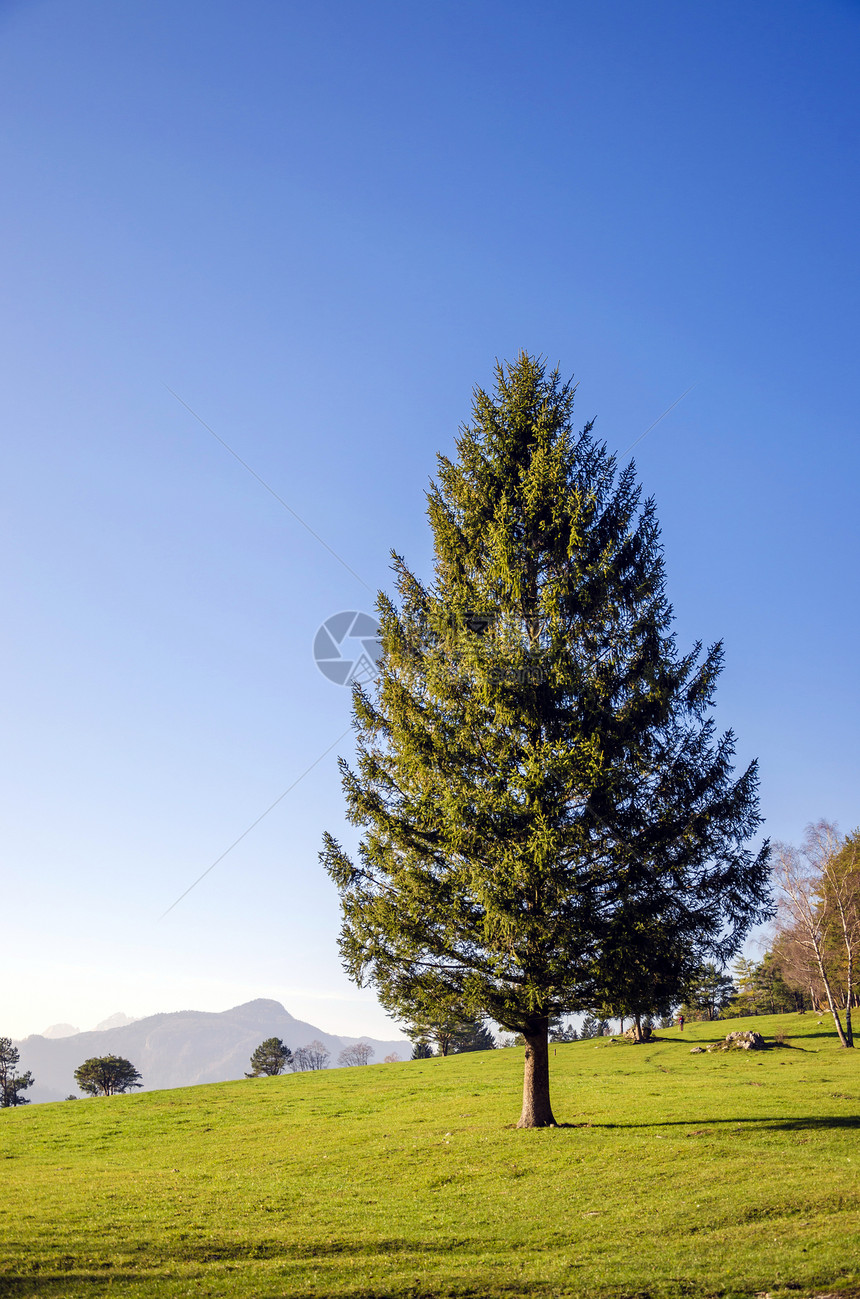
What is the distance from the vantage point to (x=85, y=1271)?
940cm

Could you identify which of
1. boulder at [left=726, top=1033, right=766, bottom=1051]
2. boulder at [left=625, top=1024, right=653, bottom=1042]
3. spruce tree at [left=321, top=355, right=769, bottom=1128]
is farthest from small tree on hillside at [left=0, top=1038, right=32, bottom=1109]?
spruce tree at [left=321, top=355, right=769, bottom=1128]

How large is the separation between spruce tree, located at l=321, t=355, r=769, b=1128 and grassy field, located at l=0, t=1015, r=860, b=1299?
322 centimetres

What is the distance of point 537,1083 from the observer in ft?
56.9

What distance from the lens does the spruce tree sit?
52.7ft

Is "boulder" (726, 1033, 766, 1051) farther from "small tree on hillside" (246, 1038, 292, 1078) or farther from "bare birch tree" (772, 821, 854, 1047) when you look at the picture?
"small tree on hillside" (246, 1038, 292, 1078)

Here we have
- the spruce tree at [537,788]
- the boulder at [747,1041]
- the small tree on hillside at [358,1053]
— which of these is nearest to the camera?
the spruce tree at [537,788]

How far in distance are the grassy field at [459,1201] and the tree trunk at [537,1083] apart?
529mm

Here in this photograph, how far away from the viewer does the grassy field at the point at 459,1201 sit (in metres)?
8.73

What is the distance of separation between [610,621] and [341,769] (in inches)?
313

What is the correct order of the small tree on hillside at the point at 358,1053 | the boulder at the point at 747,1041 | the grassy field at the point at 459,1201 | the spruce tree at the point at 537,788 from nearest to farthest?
1. the grassy field at the point at 459,1201
2. the spruce tree at the point at 537,788
3. the boulder at the point at 747,1041
4. the small tree on hillside at the point at 358,1053

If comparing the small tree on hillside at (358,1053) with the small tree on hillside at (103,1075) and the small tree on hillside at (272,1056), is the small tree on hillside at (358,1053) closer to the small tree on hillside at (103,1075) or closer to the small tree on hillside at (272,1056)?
the small tree on hillside at (272,1056)

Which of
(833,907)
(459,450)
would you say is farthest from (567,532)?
(833,907)

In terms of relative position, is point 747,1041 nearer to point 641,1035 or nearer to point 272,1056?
point 641,1035

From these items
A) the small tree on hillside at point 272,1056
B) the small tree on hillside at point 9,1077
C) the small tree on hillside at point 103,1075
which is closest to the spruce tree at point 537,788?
the small tree on hillside at point 103,1075
